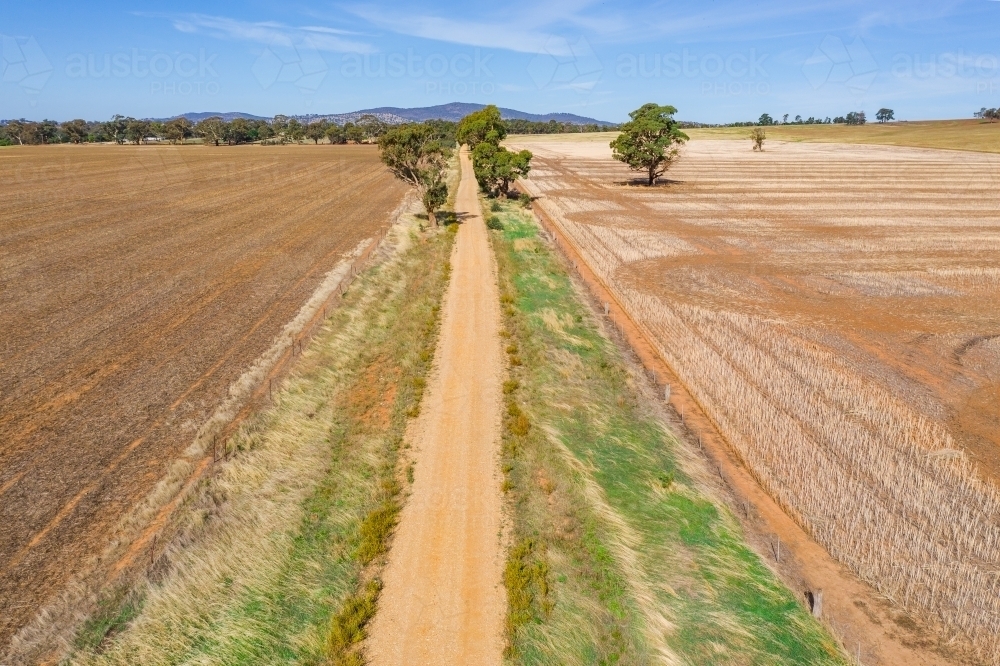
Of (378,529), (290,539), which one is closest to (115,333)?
(290,539)

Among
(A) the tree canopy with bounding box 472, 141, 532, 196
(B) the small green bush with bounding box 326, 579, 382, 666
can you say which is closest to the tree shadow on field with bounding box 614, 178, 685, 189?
(A) the tree canopy with bounding box 472, 141, 532, 196

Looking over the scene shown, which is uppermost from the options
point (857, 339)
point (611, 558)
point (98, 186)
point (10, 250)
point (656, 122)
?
point (656, 122)

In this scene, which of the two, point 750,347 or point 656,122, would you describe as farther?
point 656,122

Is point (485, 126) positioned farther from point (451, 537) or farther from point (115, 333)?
point (451, 537)

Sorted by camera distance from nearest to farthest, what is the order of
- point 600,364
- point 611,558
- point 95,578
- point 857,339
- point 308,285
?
point 95,578, point 611,558, point 600,364, point 857,339, point 308,285

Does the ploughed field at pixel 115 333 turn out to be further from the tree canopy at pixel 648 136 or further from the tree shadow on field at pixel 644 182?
the tree shadow on field at pixel 644 182

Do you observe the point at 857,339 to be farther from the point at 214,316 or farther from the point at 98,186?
the point at 98,186

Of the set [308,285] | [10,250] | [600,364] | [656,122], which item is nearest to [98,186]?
[10,250]

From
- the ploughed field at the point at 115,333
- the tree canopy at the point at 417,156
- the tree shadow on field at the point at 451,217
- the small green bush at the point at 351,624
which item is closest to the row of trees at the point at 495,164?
the tree shadow on field at the point at 451,217
